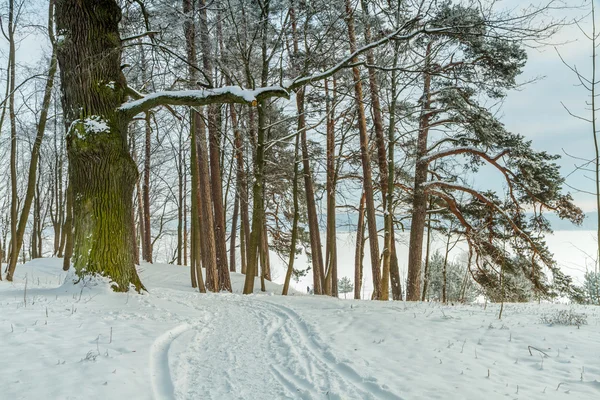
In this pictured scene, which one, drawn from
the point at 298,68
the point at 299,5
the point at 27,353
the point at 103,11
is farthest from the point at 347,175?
the point at 27,353

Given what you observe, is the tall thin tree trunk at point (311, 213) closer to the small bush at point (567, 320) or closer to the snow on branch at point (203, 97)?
the snow on branch at point (203, 97)

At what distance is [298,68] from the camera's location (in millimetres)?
9258

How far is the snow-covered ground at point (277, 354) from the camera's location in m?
2.66

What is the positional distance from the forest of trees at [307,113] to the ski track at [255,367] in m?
2.46

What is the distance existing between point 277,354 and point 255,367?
418mm

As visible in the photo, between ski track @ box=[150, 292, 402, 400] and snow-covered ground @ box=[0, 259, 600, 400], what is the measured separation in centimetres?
1

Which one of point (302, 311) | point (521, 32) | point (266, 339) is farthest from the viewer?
point (302, 311)

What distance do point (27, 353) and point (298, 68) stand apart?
26.7ft

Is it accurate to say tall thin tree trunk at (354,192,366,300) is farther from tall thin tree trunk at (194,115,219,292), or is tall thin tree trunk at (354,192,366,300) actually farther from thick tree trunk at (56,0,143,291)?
thick tree trunk at (56,0,143,291)

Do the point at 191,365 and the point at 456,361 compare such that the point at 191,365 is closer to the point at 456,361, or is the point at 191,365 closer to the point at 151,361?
the point at 151,361

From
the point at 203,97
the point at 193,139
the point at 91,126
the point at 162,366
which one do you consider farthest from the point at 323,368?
the point at 193,139

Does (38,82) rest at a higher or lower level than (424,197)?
higher

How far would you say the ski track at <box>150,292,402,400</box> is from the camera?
107 inches

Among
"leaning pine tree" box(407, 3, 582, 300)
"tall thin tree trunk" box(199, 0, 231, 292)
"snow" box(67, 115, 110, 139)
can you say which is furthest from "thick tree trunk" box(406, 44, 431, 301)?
"snow" box(67, 115, 110, 139)
